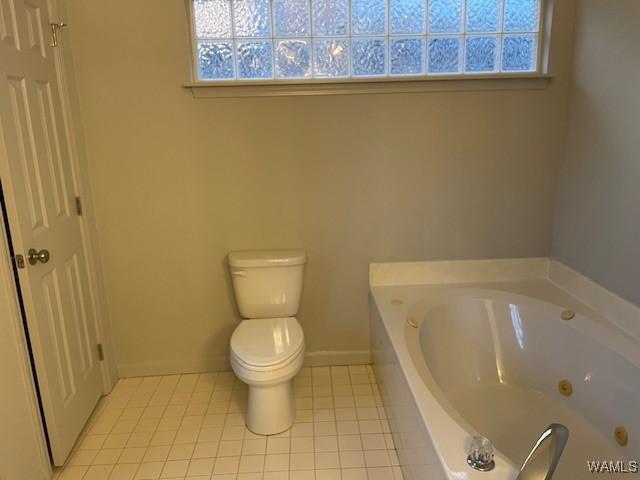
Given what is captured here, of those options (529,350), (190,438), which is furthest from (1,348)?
(529,350)

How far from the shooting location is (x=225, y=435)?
7.00ft

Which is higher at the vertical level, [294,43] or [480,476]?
[294,43]

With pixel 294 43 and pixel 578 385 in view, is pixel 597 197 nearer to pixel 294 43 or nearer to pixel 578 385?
pixel 578 385

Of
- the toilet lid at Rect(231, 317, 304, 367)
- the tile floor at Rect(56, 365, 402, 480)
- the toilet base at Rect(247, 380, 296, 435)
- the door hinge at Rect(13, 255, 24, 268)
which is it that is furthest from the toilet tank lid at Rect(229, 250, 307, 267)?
the door hinge at Rect(13, 255, 24, 268)

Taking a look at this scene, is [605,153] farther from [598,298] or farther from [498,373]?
[498,373]

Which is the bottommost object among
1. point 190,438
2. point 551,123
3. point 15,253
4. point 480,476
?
point 190,438

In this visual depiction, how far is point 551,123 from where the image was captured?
2389 millimetres

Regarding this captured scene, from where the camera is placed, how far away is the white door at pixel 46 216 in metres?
1.67

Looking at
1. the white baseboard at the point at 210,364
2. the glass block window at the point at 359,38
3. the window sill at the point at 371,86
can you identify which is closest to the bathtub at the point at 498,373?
the white baseboard at the point at 210,364

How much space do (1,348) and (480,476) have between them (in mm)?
1532

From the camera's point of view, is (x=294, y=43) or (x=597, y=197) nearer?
(x=597, y=197)

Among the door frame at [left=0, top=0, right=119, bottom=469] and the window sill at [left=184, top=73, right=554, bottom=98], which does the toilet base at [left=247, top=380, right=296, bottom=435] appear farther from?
the window sill at [left=184, top=73, right=554, bottom=98]

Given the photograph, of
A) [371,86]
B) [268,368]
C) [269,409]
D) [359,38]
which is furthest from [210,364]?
[359,38]

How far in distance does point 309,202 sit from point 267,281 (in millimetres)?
465
